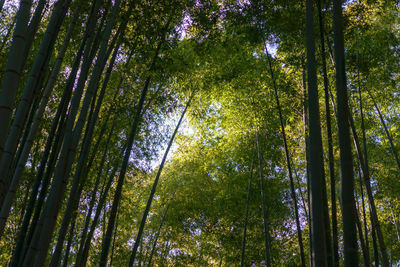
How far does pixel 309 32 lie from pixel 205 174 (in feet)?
25.0

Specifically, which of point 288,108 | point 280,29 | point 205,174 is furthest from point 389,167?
point 280,29

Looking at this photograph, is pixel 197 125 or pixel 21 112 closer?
pixel 21 112

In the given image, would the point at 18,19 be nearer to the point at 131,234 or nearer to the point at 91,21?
the point at 91,21

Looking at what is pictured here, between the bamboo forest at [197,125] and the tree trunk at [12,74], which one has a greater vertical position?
the bamboo forest at [197,125]

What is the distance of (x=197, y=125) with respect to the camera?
9.10 metres

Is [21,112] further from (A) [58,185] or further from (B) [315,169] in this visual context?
(B) [315,169]

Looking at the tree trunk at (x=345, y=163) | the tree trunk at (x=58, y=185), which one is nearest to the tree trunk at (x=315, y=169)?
the tree trunk at (x=345, y=163)

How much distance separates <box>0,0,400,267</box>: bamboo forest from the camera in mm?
2297

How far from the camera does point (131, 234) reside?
36.6 ft

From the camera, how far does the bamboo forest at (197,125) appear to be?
7.54 ft

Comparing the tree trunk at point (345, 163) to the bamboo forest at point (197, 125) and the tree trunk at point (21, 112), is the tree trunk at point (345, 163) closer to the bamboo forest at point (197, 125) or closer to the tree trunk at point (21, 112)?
the bamboo forest at point (197, 125)

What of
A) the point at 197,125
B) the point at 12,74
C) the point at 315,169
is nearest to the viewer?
the point at 12,74

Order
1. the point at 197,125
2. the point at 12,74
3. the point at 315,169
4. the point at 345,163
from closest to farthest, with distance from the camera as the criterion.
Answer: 1. the point at 12,74
2. the point at 345,163
3. the point at 315,169
4. the point at 197,125

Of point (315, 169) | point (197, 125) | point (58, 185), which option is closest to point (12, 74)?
point (58, 185)
